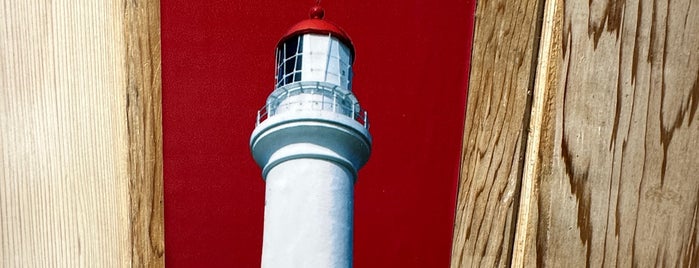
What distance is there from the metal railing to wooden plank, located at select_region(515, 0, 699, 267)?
16.4 inches

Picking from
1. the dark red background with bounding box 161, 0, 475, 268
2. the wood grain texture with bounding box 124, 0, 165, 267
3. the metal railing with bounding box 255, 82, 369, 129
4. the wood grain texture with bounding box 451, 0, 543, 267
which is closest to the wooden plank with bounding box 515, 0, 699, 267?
the wood grain texture with bounding box 451, 0, 543, 267

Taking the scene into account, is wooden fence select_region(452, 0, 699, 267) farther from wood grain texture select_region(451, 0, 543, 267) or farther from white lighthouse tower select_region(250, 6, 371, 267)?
white lighthouse tower select_region(250, 6, 371, 267)

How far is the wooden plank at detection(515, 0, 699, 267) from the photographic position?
6.20 feet

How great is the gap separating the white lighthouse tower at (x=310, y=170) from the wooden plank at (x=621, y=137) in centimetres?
43

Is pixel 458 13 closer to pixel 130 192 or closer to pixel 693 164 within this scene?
pixel 693 164

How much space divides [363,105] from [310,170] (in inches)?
22.5

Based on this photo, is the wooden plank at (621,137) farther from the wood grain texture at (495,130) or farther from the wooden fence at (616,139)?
the wood grain texture at (495,130)

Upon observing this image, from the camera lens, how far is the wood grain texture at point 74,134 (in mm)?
1943

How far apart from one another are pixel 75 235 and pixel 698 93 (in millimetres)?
1281

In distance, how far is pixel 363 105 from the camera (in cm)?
216

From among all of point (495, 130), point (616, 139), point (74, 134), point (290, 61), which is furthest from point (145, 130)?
point (616, 139)

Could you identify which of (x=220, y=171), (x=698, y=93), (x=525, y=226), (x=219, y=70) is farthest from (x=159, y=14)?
(x=698, y=93)

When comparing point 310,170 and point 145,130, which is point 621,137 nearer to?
point 310,170

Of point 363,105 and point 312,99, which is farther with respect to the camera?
point 363,105
